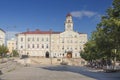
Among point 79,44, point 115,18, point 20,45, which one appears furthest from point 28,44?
point 115,18

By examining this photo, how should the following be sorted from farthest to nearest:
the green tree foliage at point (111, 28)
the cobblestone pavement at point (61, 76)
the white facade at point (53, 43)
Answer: the white facade at point (53, 43) → the cobblestone pavement at point (61, 76) → the green tree foliage at point (111, 28)

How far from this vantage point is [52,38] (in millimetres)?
164375

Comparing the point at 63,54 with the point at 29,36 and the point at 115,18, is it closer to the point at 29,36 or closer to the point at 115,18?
the point at 29,36

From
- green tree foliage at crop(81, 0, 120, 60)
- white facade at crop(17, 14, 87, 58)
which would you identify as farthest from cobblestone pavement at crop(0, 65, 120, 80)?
white facade at crop(17, 14, 87, 58)

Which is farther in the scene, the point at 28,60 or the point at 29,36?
the point at 29,36

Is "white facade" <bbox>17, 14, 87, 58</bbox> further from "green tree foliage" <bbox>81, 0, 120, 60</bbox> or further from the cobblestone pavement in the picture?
"green tree foliage" <bbox>81, 0, 120, 60</bbox>

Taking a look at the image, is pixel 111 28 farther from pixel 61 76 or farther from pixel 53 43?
pixel 53 43

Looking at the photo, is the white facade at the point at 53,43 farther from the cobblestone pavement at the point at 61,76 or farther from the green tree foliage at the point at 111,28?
the green tree foliage at the point at 111,28

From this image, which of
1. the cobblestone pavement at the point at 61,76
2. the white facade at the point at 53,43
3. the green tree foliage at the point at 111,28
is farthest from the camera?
the white facade at the point at 53,43

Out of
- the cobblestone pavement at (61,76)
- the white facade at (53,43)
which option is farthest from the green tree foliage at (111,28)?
the white facade at (53,43)

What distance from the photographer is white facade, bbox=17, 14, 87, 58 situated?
164500 millimetres

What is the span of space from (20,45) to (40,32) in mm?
12367

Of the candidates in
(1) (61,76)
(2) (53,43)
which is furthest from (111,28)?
(2) (53,43)

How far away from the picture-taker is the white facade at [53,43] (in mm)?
164500
